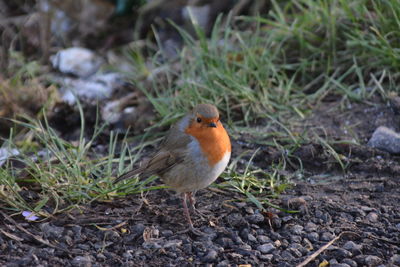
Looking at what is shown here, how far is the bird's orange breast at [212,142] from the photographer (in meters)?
3.37

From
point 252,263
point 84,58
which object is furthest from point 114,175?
point 84,58

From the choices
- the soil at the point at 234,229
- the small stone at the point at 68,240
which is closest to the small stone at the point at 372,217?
the soil at the point at 234,229

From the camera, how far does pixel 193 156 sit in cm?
342

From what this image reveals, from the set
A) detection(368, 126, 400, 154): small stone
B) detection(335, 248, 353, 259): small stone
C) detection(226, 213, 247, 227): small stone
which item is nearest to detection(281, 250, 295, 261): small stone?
detection(335, 248, 353, 259): small stone

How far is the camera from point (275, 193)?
3.66 m

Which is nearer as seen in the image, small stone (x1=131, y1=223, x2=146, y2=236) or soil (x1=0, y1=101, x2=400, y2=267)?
soil (x1=0, y1=101, x2=400, y2=267)

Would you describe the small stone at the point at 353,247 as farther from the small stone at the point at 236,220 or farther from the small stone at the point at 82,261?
the small stone at the point at 82,261

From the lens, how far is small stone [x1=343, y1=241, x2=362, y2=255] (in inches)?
121

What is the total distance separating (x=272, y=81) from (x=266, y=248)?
2163 millimetres

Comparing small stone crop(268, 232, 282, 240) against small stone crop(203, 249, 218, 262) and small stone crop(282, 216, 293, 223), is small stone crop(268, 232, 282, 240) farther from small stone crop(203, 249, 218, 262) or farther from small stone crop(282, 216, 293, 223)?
small stone crop(203, 249, 218, 262)

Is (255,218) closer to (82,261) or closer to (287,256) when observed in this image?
(287,256)

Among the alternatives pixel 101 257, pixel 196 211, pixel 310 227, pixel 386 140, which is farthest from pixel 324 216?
pixel 101 257

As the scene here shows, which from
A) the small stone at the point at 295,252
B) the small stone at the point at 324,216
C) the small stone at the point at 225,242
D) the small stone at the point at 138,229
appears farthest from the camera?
the small stone at the point at 324,216

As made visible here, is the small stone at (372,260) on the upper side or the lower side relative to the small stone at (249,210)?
upper
